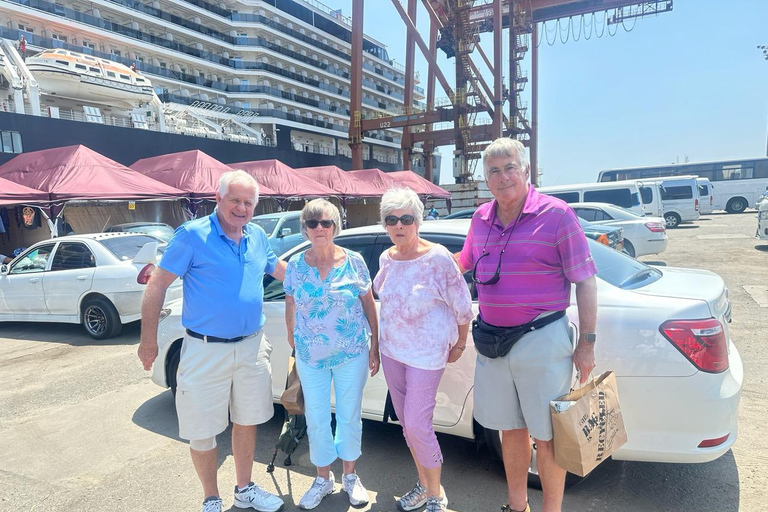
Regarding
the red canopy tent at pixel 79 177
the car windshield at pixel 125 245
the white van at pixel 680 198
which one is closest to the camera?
the car windshield at pixel 125 245

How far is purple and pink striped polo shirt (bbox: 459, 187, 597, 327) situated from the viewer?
1991 millimetres

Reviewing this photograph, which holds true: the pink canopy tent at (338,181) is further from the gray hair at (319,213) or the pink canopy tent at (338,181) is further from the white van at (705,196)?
the gray hair at (319,213)

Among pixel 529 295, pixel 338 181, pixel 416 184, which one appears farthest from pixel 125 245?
pixel 416 184

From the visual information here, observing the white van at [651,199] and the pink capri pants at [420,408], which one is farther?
the white van at [651,199]

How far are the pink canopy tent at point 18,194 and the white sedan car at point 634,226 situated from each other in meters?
13.1

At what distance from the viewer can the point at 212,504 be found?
2492 millimetres

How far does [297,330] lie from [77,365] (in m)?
4.40

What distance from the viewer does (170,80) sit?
33844 millimetres

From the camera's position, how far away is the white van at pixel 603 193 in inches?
577

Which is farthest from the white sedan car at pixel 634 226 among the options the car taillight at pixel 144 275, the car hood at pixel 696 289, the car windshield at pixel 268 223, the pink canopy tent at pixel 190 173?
the pink canopy tent at pixel 190 173

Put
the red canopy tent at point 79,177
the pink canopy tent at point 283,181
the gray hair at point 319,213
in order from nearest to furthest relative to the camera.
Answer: the gray hair at point 319,213
the red canopy tent at point 79,177
the pink canopy tent at point 283,181

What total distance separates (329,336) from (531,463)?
4.39ft

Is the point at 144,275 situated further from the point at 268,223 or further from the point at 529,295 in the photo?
the point at 529,295

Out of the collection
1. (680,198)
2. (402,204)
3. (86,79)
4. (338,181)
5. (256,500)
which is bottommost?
(256,500)
